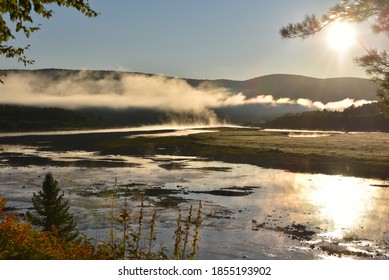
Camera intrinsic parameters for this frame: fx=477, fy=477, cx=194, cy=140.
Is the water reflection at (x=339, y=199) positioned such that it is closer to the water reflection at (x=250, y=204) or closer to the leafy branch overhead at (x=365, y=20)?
the water reflection at (x=250, y=204)

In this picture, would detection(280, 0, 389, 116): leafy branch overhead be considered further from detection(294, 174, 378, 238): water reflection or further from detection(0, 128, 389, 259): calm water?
detection(294, 174, 378, 238): water reflection

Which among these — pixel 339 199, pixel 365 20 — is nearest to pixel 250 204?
pixel 339 199

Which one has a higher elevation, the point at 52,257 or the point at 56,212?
the point at 52,257

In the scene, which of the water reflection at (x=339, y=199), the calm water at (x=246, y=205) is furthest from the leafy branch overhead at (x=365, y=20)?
the water reflection at (x=339, y=199)

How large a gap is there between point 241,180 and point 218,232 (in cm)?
2776

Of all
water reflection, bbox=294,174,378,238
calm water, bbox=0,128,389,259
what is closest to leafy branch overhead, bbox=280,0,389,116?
calm water, bbox=0,128,389,259

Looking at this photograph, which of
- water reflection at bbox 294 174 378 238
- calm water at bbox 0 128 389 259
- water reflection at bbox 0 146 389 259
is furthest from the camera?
water reflection at bbox 294 174 378 238

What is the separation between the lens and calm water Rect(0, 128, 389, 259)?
1139 inches

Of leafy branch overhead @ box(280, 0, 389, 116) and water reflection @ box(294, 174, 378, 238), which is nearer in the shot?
leafy branch overhead @ box(280, 0, 389, 116)

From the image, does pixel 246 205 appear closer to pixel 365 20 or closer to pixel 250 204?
pixel 250 204

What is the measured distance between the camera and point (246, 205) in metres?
41.8

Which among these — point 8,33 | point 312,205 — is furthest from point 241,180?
point 8,33
